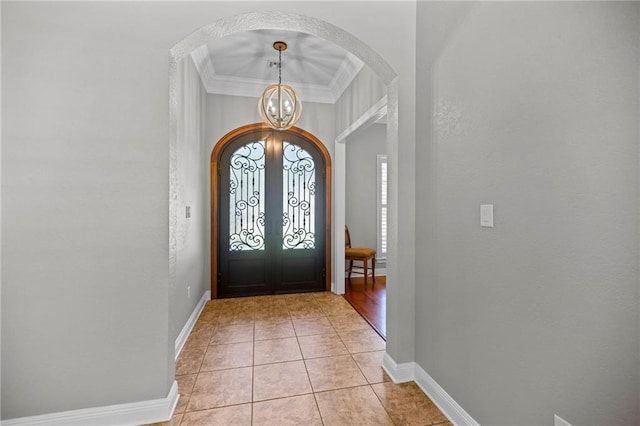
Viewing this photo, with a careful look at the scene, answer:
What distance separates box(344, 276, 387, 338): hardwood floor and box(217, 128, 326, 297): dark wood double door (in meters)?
0.67

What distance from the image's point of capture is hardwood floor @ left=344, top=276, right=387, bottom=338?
3.38 meters

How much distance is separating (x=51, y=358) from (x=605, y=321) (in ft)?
8.60

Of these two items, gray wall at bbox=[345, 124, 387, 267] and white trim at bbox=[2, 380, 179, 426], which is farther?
gray wall at bbox=[345, 124, 387, 267]

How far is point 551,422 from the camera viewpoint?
1.25 metres

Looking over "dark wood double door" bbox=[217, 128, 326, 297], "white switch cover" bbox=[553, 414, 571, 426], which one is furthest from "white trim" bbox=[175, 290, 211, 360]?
"white switch cover" bbox=[553, 414, 571, 426]

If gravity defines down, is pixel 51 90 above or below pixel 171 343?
above

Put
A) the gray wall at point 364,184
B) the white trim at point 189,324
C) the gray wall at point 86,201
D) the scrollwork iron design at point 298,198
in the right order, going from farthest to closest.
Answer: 1. the gray wall at point 364,184
2. the scrollwork iron design at point 298,198
3. the white trim at point 189,324
4. the gray wall at point 86,201

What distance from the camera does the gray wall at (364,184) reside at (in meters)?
5.46

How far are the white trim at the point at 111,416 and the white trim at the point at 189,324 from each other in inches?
32.6

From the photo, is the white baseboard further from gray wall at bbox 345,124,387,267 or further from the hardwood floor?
gray wall at bbox 345,124,387,267

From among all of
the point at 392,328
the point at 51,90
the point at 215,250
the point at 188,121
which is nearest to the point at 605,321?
the point at 392,328

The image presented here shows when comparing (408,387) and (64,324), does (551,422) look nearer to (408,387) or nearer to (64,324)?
(408,387)

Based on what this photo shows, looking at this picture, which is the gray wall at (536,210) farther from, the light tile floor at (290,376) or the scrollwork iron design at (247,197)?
the scrollwork iron design at (247,197)

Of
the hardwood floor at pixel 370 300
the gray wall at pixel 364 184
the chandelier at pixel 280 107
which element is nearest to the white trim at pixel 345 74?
the chandelier at pixel 280 107
